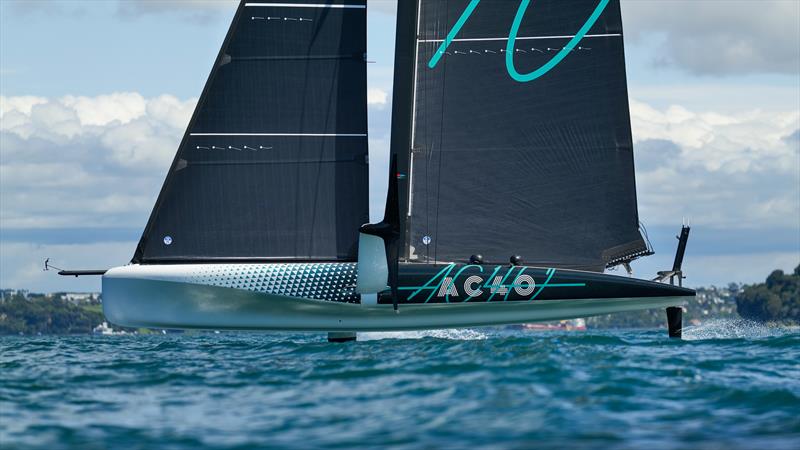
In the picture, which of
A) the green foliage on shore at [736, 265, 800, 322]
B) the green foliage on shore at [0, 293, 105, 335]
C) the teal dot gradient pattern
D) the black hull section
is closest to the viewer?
the teal dot gradient pattern

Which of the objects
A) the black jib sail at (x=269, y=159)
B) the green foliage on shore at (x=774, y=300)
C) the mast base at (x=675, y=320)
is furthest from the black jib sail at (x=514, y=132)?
the green foliage on shore at (x=774, y=300)

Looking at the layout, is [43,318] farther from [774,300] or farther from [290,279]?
[290,279]

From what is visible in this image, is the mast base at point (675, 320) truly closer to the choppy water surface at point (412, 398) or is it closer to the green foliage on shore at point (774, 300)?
the choppy water surface at point (412, 398)

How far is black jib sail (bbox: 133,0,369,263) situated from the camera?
26.7 m

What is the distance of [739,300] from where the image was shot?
132 meters

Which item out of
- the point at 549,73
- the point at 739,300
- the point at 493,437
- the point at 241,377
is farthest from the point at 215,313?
the point at 739,300

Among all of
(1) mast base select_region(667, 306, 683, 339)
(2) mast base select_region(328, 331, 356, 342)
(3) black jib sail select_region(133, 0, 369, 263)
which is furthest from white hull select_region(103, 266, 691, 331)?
(1) mast base select_region(667, 306, 683, 339)

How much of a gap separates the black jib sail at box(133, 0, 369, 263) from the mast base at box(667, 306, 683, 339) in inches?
298

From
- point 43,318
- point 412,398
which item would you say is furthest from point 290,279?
point 43,318

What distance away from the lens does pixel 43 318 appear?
452 feet

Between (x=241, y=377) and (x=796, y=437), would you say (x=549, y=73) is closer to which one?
(x=241, y=377)

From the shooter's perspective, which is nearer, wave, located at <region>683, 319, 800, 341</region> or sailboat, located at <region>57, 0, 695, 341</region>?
sailboat, located at <region>57, 0, 695, 341</region>

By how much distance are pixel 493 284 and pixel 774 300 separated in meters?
105

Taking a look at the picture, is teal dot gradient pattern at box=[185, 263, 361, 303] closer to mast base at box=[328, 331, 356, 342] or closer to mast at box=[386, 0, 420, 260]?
mast at box=[386, 0, 420, 260]
